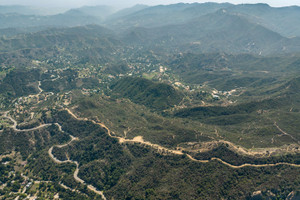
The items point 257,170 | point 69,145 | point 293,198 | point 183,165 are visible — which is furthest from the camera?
point 69,145

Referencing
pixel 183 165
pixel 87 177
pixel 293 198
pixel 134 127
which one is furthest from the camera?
pixel 134 127

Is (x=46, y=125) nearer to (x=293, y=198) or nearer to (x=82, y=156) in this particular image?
(x=82, y=156)

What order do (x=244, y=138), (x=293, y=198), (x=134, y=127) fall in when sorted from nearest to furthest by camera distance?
1. (x=293, y=198)
2. (x=244, y=138)
3. (x=134, y=127)

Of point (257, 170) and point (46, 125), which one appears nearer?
point (257, 170)

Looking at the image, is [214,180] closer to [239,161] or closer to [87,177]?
[239,161]

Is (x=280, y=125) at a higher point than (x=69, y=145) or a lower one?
higher

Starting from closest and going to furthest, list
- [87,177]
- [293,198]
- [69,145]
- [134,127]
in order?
1. [293,198]
2. [87,177]
3. [69,145]
4. [134,127]

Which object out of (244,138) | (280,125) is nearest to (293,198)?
(244,138)

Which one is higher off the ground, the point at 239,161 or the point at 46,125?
the point at 239,161

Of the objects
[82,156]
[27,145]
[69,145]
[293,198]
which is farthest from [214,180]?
[27,145]
